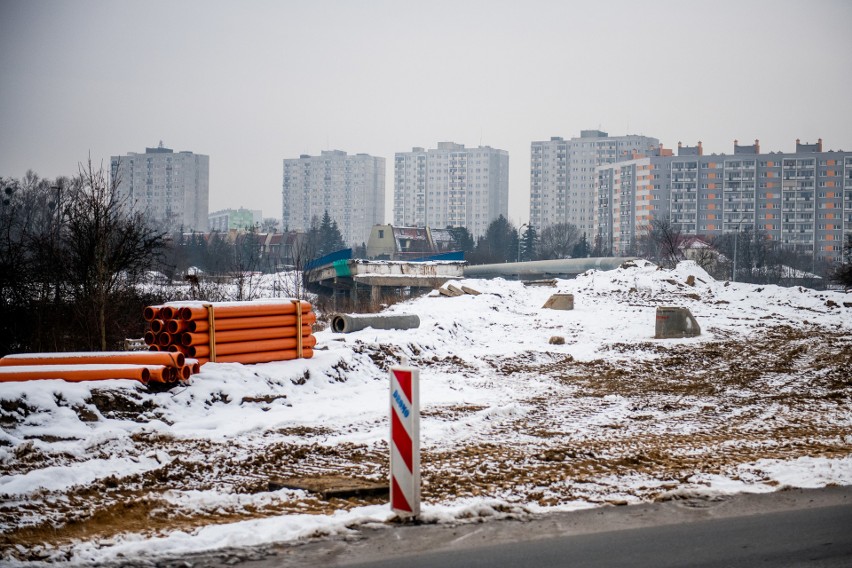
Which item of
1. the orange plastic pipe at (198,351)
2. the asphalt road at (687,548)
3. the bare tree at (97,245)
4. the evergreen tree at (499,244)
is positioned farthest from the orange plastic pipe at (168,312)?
the evergreen tree at (499,244)

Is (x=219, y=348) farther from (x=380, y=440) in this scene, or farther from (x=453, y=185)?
(x=453, y=185)

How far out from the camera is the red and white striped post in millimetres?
6230

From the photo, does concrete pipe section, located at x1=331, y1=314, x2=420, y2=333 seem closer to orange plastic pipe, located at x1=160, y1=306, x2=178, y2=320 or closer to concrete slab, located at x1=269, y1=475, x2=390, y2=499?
orange plastic pipe, located at x1=160, y1=306, x2=178, y2=320

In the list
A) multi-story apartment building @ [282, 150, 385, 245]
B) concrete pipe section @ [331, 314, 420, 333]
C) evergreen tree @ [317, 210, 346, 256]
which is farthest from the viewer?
multi-story apartment building @ [282, 150, 385, 245]

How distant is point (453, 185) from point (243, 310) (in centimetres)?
17230

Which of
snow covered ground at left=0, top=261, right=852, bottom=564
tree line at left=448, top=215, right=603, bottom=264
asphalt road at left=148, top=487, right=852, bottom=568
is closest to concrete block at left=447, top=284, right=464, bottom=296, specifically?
snow covered ground at left=0, top=261, right=852, bottom=564

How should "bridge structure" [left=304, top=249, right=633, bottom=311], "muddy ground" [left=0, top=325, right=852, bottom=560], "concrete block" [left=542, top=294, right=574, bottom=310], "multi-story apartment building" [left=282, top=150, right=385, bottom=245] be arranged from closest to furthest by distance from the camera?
"muddy ground" [left=0, top=325, right=852, bottom=560], "concrete block" [left=542, top=294, right=574, bottom=310], "bridge structure" [left=304, top=249, right=633, bottom=311], "multi-story apartment building" [left=282, top=150, right=385, bottom=245]

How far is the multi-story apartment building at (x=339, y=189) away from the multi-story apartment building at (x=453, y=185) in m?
8.24

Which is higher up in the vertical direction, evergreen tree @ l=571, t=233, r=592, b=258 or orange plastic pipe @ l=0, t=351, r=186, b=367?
evergreen tree @ l=571, t=233, r=592, b=258

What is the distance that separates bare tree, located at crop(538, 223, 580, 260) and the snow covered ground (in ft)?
345

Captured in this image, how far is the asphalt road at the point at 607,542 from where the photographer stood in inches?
206

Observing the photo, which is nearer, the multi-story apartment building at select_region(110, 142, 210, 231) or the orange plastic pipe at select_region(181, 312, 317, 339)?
the orange plastic pipe at select_region(181, 312, 317, 339)

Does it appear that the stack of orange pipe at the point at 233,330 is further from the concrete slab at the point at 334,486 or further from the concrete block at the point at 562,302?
the concrete block at the point at 562,302

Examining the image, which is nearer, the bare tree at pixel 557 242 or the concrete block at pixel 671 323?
the concrete block at pixel 671 323
